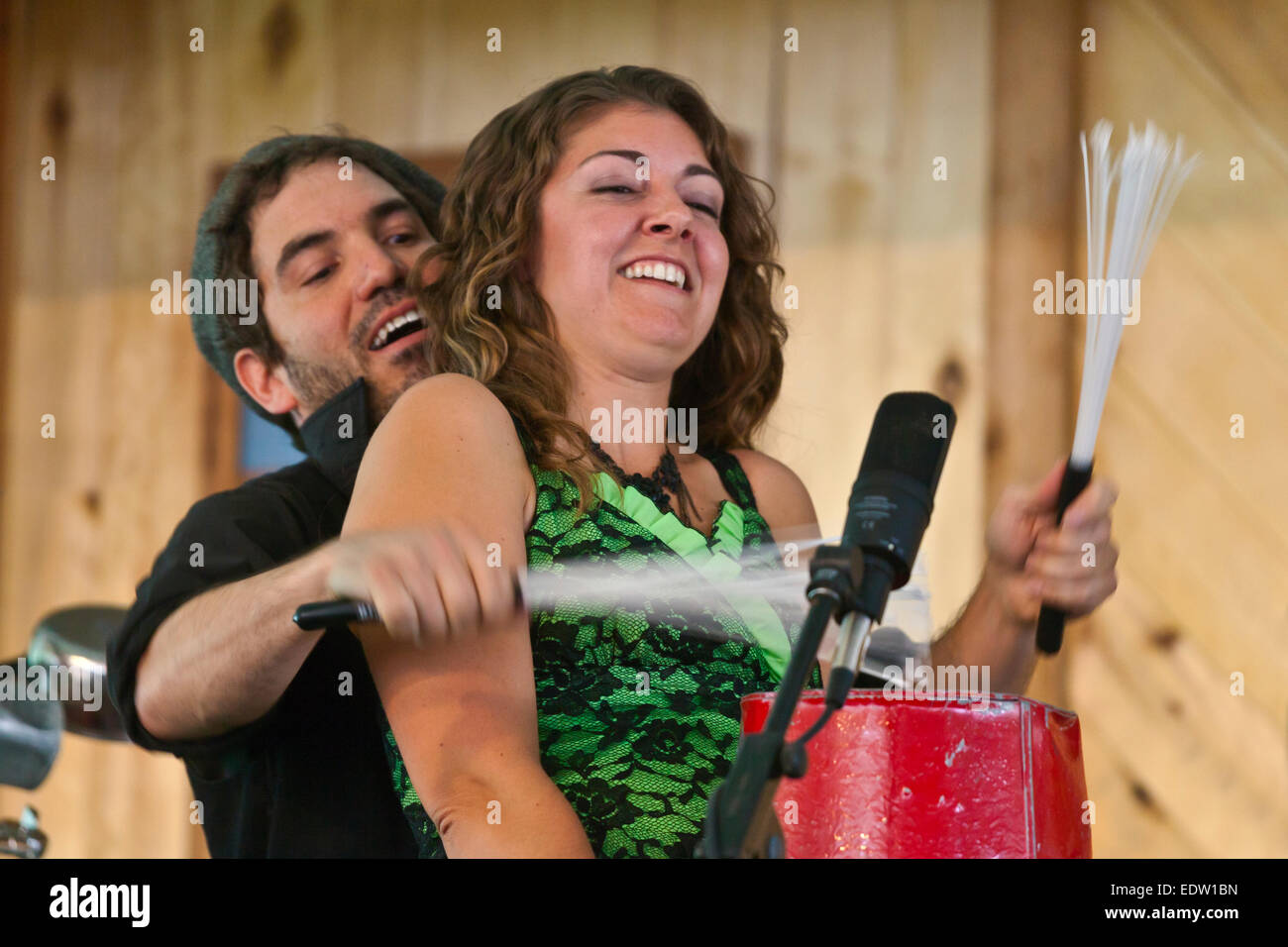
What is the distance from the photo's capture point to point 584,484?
1220mm

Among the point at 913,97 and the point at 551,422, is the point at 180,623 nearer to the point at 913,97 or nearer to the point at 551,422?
the point at 551,422

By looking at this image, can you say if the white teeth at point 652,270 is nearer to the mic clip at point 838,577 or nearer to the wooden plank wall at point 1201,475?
the mic clip at point 838,577

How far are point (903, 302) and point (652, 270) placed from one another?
46.3 inches

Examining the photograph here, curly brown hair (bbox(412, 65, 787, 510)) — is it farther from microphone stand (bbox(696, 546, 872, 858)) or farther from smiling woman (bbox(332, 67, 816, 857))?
microphone stand (bbox(696, 546, 872, 858))

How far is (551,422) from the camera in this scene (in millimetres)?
1265

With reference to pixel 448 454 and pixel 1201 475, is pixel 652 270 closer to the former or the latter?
pixel 448 454

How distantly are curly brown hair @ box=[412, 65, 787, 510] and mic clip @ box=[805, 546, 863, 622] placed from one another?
431mm

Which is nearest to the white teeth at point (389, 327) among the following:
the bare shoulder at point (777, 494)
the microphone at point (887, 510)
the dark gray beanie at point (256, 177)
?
the dark gray beanie at point (256, 177)

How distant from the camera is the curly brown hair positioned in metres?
1.30

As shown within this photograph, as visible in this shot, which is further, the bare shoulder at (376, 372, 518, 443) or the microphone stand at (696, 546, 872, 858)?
the bare shoulder at (376, 372, 518, 443)

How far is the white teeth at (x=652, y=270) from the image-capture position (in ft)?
4.37

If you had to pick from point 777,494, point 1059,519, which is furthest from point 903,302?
point 1059,519

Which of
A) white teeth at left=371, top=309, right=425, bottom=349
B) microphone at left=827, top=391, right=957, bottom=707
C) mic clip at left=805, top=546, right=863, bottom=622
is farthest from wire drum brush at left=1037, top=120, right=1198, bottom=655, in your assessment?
white teeth at left=371, top=309, right=425, bottom=349
